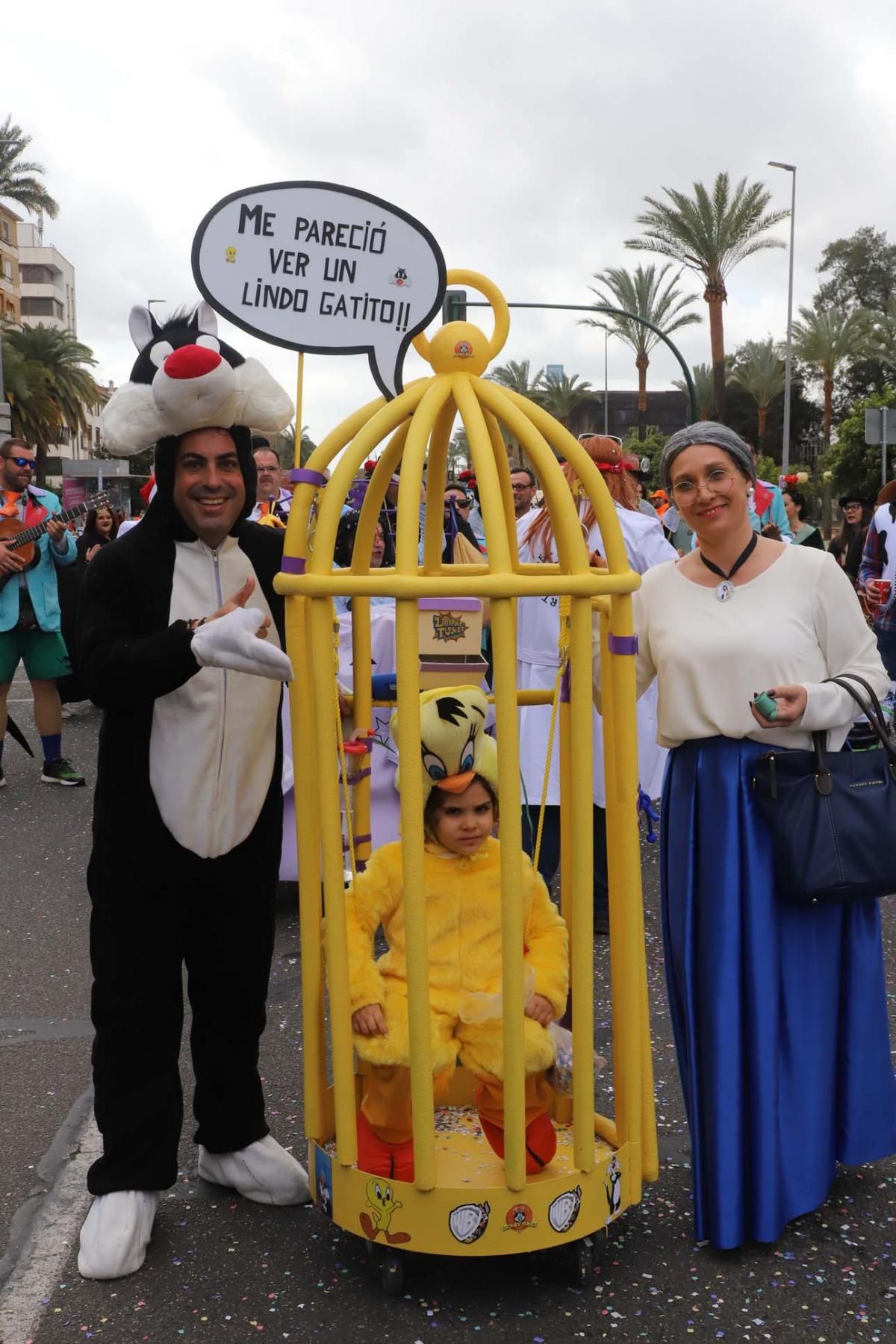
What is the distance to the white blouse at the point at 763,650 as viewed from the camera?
2.65 meters

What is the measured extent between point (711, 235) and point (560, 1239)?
1123 inches

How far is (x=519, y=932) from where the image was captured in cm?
232

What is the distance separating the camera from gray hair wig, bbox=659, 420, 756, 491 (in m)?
2.73

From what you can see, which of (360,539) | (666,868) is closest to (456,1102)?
(666,868)

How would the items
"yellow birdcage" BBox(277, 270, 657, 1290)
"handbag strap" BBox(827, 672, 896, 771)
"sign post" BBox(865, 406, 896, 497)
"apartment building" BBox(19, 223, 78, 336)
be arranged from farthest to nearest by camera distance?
"apartment building" BBox(19, 223, 78, 336), "sign post" BBox(865, 406, 896, 497), "handbag strap" BBox(827, 672, 896, 771), "yellow birdcage" BBox(277, 270, 657, 1290)

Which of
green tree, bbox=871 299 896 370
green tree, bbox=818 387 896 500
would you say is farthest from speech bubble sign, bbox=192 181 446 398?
green tree, bbox=871 299 896 370

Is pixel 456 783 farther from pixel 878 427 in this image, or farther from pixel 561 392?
pixel 561 392

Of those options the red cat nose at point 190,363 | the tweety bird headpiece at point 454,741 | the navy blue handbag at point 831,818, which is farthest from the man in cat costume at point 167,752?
the navy blue handbag at point 831,818

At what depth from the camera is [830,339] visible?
130ft

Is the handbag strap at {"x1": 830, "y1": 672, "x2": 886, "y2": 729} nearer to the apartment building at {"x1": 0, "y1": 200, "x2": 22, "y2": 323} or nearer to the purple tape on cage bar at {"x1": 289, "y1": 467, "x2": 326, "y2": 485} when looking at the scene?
the purple tape on cage bar at {"x1": 289, "y1": 467, "x2": 326, "y2": 485}

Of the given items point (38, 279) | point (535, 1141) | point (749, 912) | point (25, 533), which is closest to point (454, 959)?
point (535, 1141)

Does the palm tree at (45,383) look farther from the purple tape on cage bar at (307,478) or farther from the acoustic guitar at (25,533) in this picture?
the purple tape on cage bar at (307,478)

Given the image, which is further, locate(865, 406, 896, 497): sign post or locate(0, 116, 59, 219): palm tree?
locate(0, 116, 59, 219): palm tree

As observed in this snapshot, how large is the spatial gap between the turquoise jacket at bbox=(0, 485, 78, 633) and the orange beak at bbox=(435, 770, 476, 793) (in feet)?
17.4
